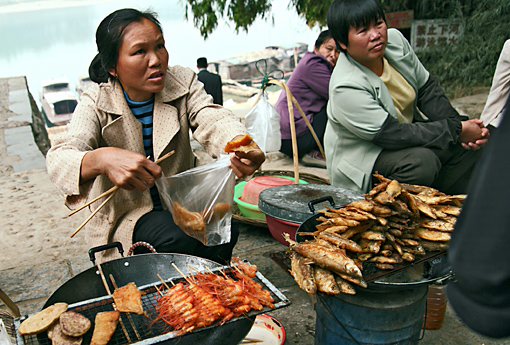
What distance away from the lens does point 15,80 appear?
50.0 ft

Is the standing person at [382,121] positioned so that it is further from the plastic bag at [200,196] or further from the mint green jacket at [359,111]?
the plastic bag at [200,196]

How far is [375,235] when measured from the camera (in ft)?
8.27

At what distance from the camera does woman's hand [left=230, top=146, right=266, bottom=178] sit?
2740mm

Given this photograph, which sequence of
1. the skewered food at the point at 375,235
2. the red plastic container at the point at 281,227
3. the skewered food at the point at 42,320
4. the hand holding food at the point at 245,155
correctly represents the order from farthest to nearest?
A: the red plastic container at the point at 281,227 < the hand holding food at the point at 245,155 < the skewered food at the point at 375,235 < the skewered food at the point at 42,320

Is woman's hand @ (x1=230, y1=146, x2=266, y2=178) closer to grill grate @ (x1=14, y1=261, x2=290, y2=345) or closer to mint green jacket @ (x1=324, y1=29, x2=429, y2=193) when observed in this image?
A: grill grate @ (x1=14, y1=261, x2=290, y2=345)

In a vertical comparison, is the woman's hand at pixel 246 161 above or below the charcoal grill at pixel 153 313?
above

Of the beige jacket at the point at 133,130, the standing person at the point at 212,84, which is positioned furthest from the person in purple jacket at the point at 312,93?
the standing person at the point at 212,84

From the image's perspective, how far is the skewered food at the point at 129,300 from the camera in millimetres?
2412

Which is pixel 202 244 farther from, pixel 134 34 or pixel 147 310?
pixel 134 34

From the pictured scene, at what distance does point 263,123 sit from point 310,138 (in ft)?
3.48

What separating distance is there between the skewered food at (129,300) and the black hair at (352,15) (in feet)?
8.61

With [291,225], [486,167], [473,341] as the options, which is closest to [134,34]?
[291,225]

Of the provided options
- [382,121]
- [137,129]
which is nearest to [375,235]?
[382,121]

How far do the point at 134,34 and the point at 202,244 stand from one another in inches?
55.5
